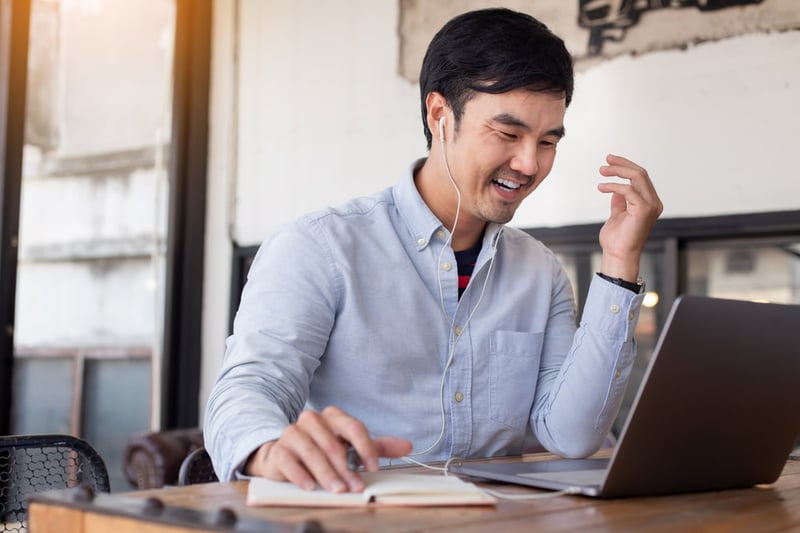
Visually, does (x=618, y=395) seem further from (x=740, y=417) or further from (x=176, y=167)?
(x=176, y=167)

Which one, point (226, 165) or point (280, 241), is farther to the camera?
point (226, 165)

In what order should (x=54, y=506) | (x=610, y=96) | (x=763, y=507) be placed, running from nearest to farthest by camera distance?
(x=54, y=506)
(x=763, y=507)
(x=610, y=96)

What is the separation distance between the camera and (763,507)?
3.48 feet

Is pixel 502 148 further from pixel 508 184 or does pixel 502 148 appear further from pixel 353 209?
pixel 353 209

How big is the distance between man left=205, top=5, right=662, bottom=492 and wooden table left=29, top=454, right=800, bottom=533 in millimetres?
463

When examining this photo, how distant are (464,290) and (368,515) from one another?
87cm

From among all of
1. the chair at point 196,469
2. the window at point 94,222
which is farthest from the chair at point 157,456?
the chair at point 196,469

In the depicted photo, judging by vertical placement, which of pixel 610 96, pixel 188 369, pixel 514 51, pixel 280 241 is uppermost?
pixel 610 96

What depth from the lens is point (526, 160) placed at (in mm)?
1605

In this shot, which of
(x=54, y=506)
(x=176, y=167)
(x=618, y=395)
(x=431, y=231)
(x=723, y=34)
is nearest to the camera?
(x=54, y=506)

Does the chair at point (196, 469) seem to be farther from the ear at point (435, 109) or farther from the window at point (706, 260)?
the window at point (706, 260)

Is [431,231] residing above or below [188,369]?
above

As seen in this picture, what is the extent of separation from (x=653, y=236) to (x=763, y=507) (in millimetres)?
2527

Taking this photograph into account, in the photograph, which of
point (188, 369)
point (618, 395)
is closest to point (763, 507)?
point (618, 395)
